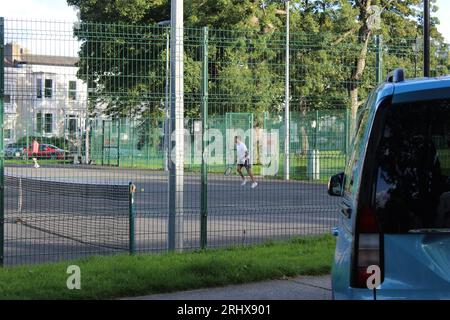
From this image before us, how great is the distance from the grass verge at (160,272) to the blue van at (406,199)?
12.8ft

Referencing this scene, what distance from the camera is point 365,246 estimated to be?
151 inches

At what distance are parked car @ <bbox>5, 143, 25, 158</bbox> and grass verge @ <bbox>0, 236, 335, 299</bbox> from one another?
157 cm

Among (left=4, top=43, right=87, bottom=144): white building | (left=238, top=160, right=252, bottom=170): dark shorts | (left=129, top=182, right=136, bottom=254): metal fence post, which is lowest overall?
(left=129, top=182, right=136, bottom=254): metal fence post

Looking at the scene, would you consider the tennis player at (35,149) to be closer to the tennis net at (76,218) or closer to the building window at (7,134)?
the building window at (7,134)

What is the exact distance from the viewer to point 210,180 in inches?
410

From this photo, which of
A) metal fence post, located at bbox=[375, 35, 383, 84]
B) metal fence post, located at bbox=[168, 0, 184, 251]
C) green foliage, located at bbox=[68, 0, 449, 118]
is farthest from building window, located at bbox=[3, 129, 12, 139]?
metal fence post, located at bbox=[375, 35, 383, 84]

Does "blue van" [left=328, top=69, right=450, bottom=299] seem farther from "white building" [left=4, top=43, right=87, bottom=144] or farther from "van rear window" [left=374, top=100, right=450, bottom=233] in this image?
"white building" [left=4, top=43, right=87, bottom=144]

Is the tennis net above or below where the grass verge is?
above

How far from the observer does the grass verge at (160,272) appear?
7.04 m

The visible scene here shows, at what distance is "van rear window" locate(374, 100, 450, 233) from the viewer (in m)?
3.73

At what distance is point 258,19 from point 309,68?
77.6 feet

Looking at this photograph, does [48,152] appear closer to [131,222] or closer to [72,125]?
[72,125]
